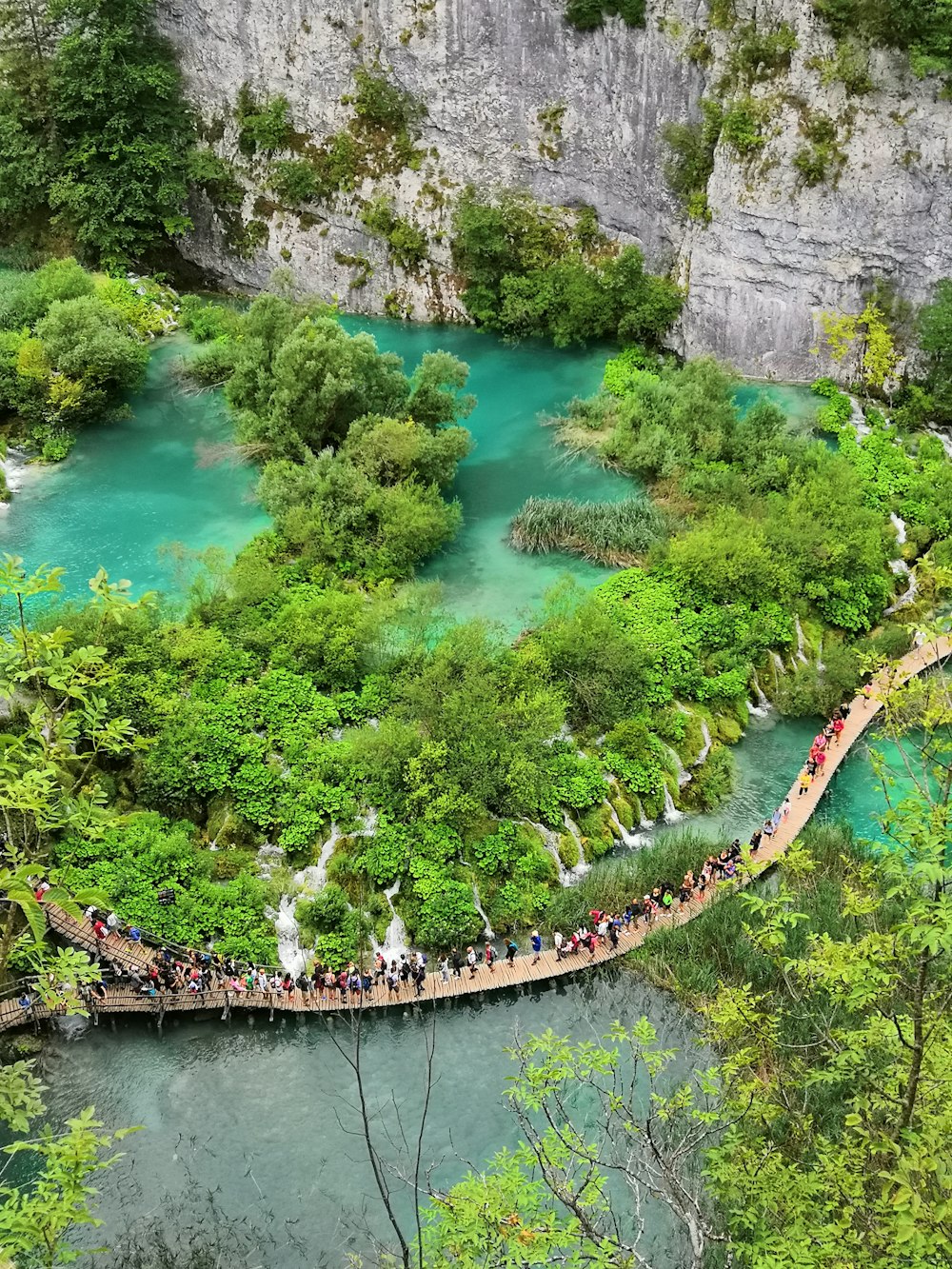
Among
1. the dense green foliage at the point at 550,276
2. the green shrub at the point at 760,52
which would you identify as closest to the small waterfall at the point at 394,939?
the dense green foliage at the point at 550,276

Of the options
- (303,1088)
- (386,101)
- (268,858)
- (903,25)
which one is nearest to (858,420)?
(903,25)

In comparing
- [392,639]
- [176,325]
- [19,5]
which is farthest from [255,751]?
[19,5]

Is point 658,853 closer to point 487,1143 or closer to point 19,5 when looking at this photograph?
point 487,1143

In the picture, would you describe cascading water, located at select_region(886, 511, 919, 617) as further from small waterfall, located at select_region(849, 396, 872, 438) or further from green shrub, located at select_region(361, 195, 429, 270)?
green shrub, located at select_region(361, 195, 429, 270)

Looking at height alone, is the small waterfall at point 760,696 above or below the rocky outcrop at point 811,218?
below

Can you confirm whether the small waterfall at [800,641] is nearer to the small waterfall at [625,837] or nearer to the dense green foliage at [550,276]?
the small waterfall at [625,837]

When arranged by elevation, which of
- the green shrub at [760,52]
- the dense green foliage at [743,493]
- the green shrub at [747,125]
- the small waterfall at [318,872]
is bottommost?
the small waterfall at [318,872]
